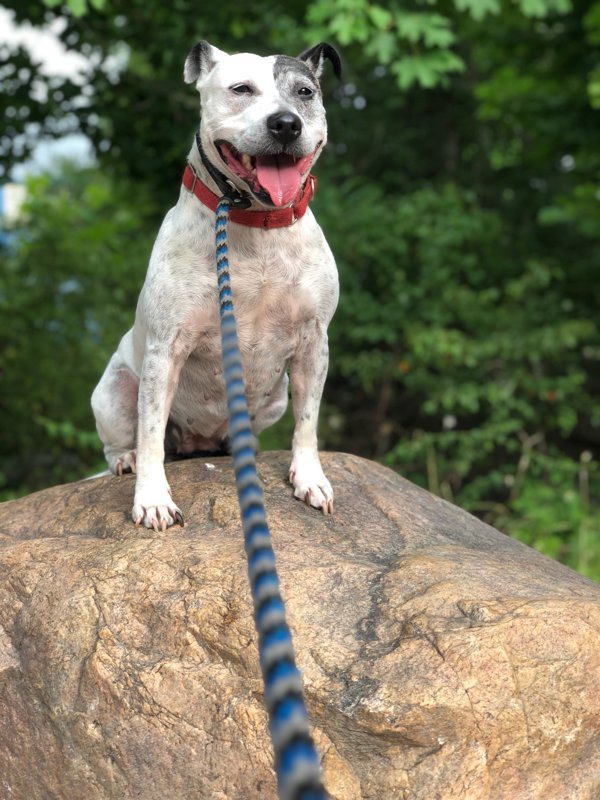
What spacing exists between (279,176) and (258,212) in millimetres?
283

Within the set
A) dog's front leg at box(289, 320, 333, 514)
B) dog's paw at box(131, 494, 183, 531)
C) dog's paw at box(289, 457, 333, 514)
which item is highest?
dog's front leg at box(289, 320, 333, 514)

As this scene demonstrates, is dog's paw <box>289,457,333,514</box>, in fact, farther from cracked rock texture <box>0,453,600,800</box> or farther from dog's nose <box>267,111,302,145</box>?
dog's nose <box>267,111,302,145</box>

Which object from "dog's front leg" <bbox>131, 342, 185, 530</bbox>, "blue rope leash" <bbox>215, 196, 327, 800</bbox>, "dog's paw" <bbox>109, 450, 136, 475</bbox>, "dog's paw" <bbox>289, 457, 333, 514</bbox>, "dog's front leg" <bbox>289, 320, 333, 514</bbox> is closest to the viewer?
"blue rope leash" <bbox>215, 196, 327, 800</bbox>

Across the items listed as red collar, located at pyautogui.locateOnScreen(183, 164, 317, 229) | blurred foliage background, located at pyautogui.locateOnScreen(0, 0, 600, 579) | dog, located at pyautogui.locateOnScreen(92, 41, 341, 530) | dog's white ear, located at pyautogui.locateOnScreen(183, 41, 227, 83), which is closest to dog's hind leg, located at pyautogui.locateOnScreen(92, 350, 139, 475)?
dog, located at pyautogui.locateOnScreen(92, 41, 341, 530)

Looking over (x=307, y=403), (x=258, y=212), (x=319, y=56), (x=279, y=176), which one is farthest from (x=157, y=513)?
(x=319, y=56)

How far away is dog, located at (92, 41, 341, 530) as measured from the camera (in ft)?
11.1

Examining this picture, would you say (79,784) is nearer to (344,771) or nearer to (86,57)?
(344,771)

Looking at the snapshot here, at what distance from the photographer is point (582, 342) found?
399 inches

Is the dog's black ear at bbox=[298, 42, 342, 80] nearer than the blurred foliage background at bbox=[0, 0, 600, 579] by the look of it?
Yes

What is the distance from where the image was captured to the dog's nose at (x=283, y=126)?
3.23 meters

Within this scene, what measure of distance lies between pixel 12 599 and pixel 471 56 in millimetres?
10547

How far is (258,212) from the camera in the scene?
3607 millimetres

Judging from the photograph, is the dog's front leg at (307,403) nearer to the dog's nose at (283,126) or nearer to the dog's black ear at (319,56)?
the dog's nose at (283,126)

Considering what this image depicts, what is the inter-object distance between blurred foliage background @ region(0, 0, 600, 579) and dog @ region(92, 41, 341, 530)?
3.55 m
